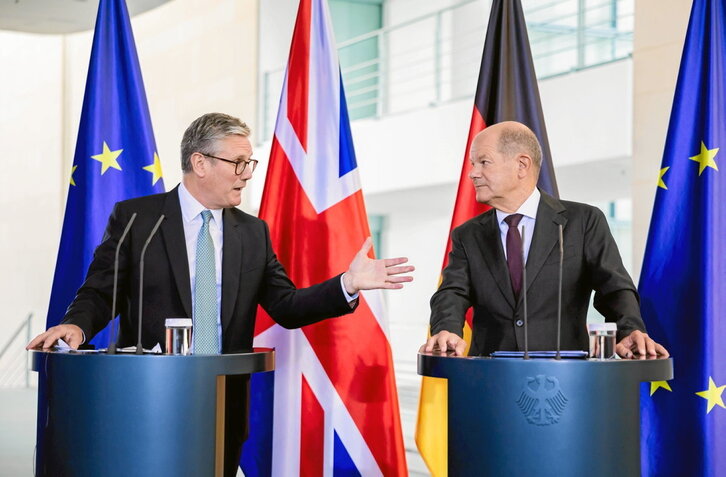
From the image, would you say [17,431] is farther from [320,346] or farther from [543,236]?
[543,236]

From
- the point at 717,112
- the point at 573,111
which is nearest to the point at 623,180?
the point at 573,111

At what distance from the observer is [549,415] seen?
228 cm

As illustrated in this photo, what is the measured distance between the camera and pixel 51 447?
247cm

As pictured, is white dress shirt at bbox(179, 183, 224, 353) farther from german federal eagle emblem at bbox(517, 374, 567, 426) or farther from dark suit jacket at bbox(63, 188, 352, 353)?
german federal eagle emblem at bbox(517, 374, 567, 426)

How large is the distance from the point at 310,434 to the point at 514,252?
1179 millimetres

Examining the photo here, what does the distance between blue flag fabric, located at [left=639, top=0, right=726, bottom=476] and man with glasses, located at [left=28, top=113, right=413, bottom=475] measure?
113 centimetres

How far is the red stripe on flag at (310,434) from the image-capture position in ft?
11.7

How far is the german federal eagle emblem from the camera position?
2.28 meters

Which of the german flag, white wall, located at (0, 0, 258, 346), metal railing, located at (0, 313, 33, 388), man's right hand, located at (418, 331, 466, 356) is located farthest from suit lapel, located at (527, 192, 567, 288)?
metal railing, located at (0, 313, 33, 388)

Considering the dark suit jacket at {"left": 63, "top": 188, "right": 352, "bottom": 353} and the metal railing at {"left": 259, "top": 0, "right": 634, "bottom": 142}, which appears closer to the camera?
the dark suit jacket at {"left": 63, "top": 188, "right": 352, "bottom": 353}

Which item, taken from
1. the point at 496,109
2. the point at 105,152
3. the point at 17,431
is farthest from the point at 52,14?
the point at 496,109

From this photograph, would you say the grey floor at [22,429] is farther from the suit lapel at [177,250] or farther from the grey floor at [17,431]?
the suit lapel at [177,250]

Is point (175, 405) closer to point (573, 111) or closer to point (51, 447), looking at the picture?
point (51, 447)

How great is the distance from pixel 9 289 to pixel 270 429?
12.0 metres
